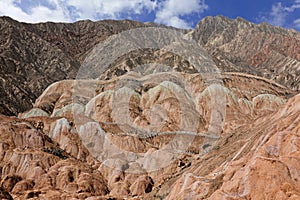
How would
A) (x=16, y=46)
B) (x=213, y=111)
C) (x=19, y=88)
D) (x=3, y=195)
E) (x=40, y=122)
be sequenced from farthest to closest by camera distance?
(x=16, y=46) → (x=19, y=88) → (x=213, y=111) → (x=40, y=122) → (x=3, y=195)

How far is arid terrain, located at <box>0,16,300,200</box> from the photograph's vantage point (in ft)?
78.7

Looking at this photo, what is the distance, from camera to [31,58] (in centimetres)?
15738

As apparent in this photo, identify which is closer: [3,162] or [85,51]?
[3,162]

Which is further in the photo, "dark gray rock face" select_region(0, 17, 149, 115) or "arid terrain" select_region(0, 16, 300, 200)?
"dark gray rock face" select_region(0, 17, 149, 115)

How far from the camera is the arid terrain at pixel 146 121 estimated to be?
24.0m

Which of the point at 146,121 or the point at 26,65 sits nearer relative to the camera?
the point at 146,121

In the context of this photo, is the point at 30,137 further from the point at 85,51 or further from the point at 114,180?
the point at 85,51

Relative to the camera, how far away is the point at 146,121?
8919 centimetres

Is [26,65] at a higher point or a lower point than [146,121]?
higher

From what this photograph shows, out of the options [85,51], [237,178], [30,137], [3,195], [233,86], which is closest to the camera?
[237,178]

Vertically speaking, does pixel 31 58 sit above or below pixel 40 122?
above

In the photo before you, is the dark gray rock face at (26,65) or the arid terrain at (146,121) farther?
the dark gray rock face at (26,65)

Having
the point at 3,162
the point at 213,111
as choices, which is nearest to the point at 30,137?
the point at 3,162

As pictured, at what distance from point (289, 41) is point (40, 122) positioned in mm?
135251
